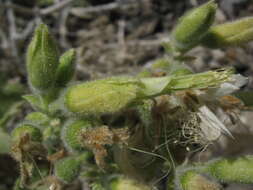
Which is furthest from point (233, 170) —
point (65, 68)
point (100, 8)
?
point (100, 8)

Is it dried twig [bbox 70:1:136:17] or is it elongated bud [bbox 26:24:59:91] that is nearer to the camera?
elongated bud [bbox 26:24:59:91]

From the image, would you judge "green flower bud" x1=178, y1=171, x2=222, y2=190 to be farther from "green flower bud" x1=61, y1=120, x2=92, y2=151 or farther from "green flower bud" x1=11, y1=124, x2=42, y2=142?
"green flower bud" x1=11, y1=124, x2=42, y2=142

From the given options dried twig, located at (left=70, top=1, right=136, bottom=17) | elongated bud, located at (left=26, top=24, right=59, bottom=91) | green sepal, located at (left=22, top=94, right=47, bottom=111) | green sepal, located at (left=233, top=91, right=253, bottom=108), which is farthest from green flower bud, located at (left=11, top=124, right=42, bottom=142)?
dried twig, located at (left=70, top=1, right=136, bottom=17)

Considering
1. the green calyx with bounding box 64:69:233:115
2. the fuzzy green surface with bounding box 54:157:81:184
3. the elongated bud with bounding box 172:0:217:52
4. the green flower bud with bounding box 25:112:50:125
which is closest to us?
the green calyx with bounding box 64:69:233:115

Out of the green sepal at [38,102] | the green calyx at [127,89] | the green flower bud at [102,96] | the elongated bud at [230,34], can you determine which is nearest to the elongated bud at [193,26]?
the elongated bud at [230,34]

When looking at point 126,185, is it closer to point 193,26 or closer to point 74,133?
point 74,133

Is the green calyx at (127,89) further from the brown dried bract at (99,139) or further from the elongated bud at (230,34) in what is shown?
the elongated bud at (230,34)
